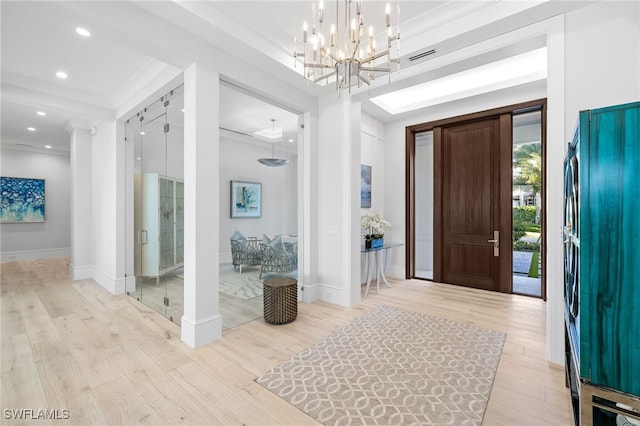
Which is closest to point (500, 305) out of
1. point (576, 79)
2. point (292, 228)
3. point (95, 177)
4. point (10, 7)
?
point (576, 79)

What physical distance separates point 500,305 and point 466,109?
3.21m

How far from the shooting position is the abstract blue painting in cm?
689

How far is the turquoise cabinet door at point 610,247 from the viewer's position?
1.18 meters

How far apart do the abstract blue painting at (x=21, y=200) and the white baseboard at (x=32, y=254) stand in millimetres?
→ 834

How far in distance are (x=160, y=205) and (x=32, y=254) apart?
6.74 m

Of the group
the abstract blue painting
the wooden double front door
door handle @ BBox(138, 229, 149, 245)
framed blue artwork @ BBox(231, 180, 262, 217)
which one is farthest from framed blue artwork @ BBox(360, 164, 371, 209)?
the abstract blue painting

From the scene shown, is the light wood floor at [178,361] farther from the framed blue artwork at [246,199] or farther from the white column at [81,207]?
the framed blue artwork at [246,199]

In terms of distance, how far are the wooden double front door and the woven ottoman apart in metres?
3.12

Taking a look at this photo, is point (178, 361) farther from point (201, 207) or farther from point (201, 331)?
point (201, 207)

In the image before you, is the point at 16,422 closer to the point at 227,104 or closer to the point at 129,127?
the point at 227,104

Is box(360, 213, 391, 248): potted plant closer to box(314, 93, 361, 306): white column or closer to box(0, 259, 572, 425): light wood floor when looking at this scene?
box(314, 93, 361, 306): white column

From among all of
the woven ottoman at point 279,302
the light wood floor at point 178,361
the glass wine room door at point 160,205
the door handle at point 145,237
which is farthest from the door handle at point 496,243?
the door handle at point 145,237

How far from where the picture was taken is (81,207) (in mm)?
5363

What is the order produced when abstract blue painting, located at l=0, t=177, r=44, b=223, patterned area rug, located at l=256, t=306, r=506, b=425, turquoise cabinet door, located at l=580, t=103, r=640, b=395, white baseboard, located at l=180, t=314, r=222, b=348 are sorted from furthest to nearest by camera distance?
abstract blue painting, located at l=0, t=177, r=44, b=223
white baseboard, located at l=180, t=314, r=222, b=348
patterned area rug, located at l=256, t=306, r=506, b=425
turquoise cabinet door, located at l=580, t=103, r=640, b=395
